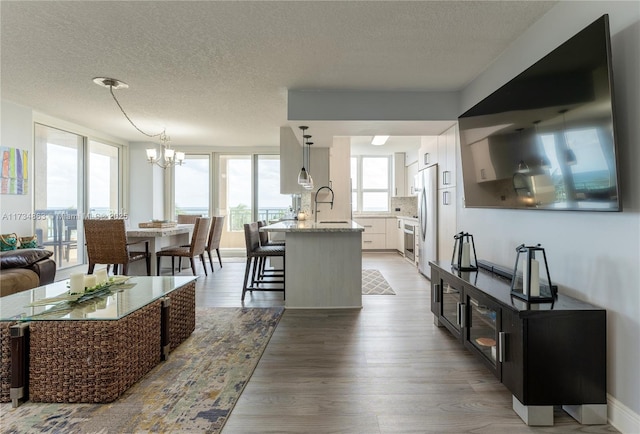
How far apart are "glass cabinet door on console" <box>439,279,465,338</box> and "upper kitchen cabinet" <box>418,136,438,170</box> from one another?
8.02ft

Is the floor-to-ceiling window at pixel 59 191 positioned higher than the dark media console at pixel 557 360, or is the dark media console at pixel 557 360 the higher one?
the floor-to-ceiling window at pixel 59 191

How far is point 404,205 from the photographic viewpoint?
322 inches

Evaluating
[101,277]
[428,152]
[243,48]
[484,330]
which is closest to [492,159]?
[484,330]

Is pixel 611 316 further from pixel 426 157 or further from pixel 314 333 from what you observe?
pixel 426 157

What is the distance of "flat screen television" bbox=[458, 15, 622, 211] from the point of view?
5.18 feet

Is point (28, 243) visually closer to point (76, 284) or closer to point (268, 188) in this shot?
point (76, 284)

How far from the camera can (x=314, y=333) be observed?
9.53ft

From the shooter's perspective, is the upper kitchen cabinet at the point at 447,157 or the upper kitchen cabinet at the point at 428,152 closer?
the upper kitchen cabinet at the point at 447,157

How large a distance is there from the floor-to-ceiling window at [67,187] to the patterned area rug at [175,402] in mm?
3880

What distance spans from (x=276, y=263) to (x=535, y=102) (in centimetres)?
428

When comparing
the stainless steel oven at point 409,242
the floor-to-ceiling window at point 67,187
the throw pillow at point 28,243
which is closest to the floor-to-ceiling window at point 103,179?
the floor-to-ceiling window at point 67,187

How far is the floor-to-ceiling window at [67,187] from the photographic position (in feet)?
16.0

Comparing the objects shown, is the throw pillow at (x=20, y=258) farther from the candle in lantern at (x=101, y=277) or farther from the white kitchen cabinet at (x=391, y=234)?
the white kitchen cabinet at (x=391, y=234)

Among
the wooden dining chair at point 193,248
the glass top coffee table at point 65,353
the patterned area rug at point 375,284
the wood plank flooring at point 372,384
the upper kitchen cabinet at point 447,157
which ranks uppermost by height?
the upper kitchen cabinet at point 447,157
